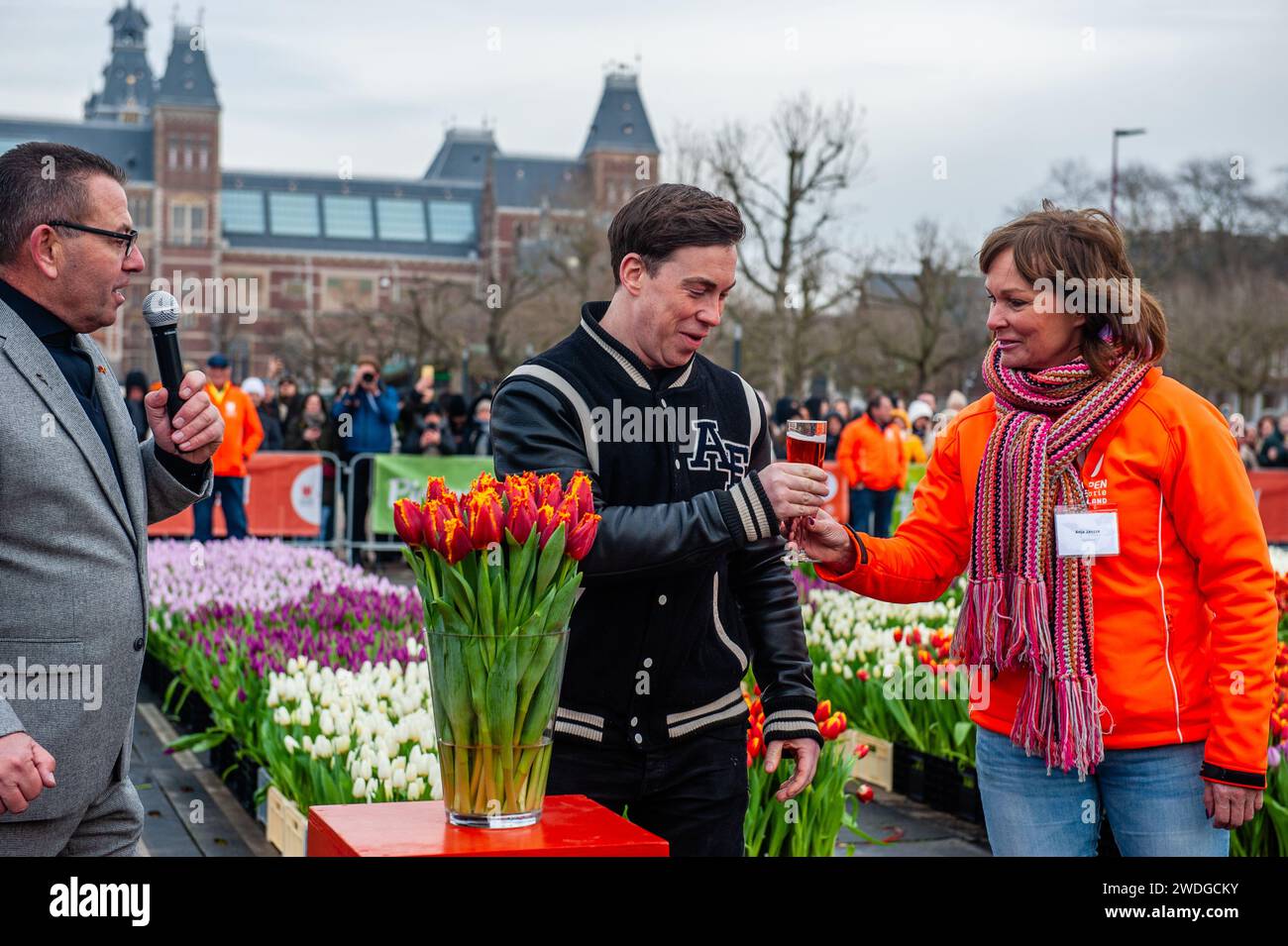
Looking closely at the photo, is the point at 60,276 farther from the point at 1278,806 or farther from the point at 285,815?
the point at 1278,806

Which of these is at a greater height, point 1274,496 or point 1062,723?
point 1062,723

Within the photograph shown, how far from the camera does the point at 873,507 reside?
1708cm

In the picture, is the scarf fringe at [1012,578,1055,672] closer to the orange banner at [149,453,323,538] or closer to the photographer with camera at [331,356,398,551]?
the photographer with camera at [331,356,398,551]

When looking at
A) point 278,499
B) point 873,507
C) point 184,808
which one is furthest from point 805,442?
point 873,507

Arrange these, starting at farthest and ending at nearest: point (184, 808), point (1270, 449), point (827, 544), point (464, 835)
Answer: point (1270, 449), point (184, 808), point (827, 544), point (464, 835)

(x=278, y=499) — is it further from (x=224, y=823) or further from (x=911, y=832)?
(x=911, y=832)

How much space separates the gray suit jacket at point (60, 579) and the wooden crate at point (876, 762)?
4.76 metres

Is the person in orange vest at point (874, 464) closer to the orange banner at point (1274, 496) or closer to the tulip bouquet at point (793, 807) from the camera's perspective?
the orange banner at point (1274, 496)

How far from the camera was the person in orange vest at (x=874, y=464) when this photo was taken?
1678 cm

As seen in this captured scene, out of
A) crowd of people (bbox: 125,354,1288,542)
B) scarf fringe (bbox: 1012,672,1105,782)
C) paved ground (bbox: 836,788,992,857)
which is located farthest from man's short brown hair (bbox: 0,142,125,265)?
crowd of people (bbox: 125,354,1288,542)

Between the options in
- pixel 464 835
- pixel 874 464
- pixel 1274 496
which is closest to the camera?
pixel 464 835

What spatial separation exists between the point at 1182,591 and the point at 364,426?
13.2 m

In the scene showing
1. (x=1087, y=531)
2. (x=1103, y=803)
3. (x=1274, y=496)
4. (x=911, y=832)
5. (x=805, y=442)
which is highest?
(x=805, y=442)
